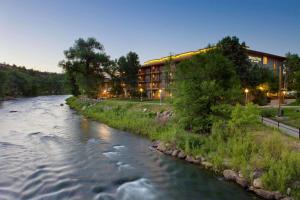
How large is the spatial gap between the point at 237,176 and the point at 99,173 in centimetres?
828

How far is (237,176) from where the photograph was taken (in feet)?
43.5

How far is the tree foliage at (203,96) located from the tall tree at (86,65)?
46068mm

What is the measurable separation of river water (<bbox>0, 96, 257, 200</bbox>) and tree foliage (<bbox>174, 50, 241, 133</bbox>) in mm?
4780

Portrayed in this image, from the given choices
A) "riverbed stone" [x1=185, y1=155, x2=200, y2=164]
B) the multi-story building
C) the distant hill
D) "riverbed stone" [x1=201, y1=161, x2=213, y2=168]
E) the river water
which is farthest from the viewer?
the distant hill

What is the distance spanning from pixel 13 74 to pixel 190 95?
111 m

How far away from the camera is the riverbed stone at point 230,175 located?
1337 centimetres

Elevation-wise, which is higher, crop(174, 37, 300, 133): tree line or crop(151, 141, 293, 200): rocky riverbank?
crop(174, 37, 300, 133): tree line

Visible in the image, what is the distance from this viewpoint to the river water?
12.2 meters

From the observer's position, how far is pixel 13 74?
10894cm

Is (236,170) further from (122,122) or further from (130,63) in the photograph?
(130,63)

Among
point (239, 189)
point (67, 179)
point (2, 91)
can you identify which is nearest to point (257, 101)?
point (239, 189)

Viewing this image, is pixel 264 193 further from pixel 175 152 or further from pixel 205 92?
pixel 205 92

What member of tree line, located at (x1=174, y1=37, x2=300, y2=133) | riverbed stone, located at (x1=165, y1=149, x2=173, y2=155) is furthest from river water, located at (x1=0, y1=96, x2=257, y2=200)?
tree line, located at (x1=174, y1=37, x2=300, y2=133)

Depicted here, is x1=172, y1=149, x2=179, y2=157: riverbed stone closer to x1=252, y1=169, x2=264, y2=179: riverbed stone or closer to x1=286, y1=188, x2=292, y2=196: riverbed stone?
x1=252, y1=169, x2=264, y2=179: riverbed stone
